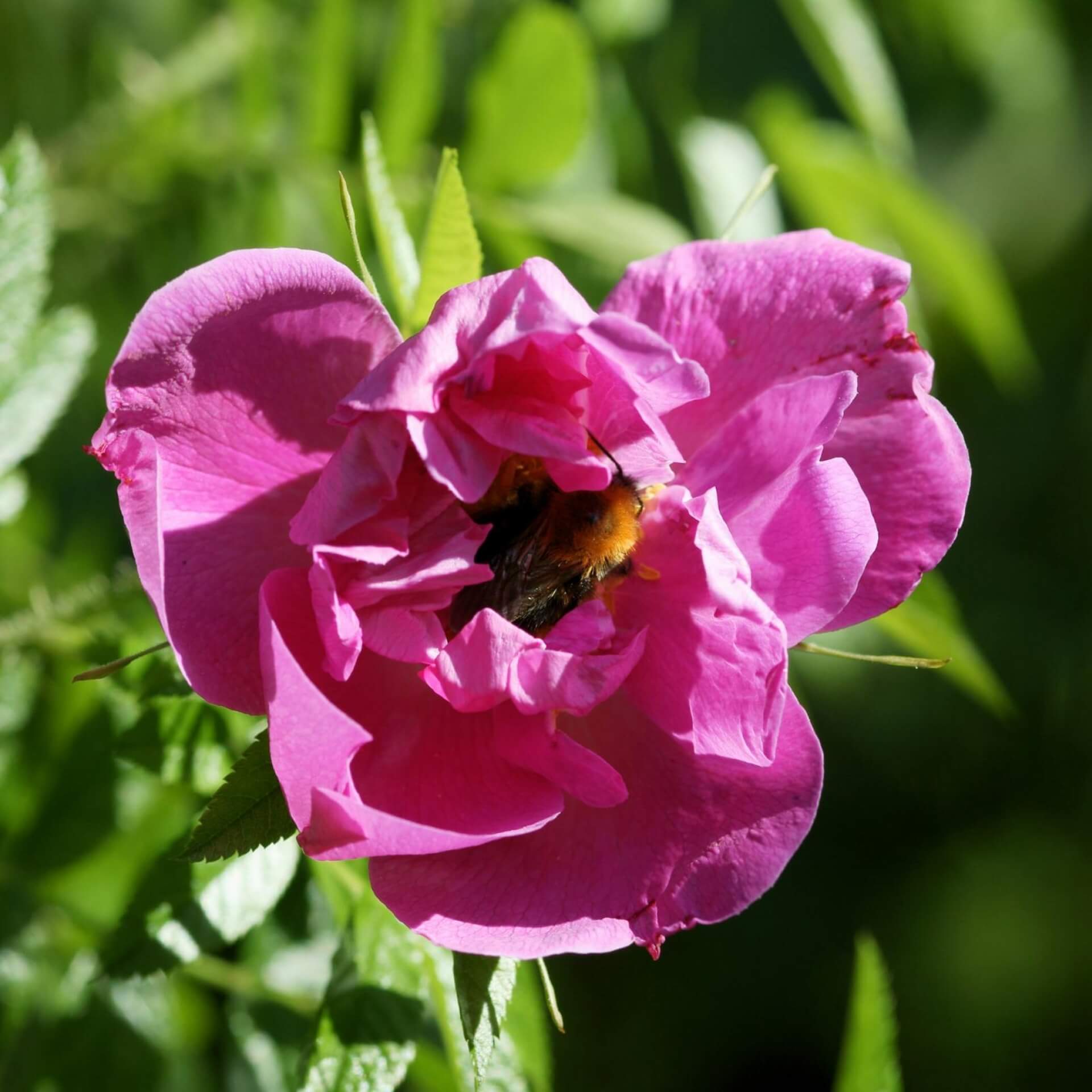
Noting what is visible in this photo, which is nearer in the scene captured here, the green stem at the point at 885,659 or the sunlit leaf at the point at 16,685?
the green stem at the point at 885,659

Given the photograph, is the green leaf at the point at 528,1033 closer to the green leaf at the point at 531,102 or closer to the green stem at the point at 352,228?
the green stem at the point at 352,228

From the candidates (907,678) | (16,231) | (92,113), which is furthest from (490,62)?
(907,678)

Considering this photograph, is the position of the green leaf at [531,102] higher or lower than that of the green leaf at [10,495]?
higher

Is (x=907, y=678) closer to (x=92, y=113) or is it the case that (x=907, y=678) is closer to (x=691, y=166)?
(x=691, y=166)

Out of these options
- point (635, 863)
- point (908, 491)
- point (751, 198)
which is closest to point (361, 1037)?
point (635, 863)

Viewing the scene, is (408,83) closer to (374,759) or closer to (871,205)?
(871,205)

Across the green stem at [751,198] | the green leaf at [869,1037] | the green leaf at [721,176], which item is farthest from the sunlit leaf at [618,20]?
the green leaf at [869,1037]

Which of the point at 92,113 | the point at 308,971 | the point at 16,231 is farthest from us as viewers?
the point at 92,113
